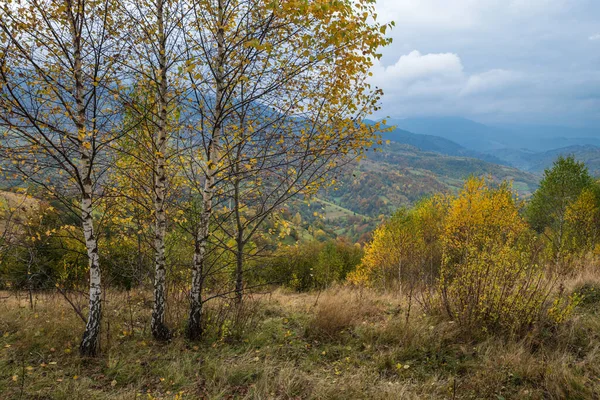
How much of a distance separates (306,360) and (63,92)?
5.69 m

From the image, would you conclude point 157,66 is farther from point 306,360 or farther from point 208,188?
point 306,360

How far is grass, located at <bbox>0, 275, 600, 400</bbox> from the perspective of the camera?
12.4 ft

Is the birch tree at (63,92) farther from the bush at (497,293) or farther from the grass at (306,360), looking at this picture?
the bush at (497,293)

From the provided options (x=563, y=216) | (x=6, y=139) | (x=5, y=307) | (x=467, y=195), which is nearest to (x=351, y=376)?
(x=6, y=139)

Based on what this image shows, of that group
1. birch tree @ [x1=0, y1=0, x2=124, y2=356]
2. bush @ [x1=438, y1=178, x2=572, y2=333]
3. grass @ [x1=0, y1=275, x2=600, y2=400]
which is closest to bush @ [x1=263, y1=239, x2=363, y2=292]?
grass @ [x1=0, y1=275, x2=600, y2=400]

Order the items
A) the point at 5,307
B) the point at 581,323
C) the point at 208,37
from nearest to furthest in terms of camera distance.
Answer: the point at 208,37 → the point at 581,323 → the point at 5,307

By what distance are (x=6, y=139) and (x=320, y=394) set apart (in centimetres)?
552

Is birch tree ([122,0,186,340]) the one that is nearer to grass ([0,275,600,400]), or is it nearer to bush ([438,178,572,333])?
grass ([0,275,600,400])

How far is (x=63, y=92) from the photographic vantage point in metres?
4.49

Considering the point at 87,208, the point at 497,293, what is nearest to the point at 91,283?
the point at 87,208

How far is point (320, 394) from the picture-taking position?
3.72 m

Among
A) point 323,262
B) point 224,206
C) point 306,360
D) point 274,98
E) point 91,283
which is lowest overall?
point 323,262

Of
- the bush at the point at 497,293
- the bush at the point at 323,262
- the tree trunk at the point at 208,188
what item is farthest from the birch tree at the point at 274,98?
the bush at the point at 323,262

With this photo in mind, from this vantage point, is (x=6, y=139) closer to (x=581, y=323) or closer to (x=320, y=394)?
(x=320, y=394)
